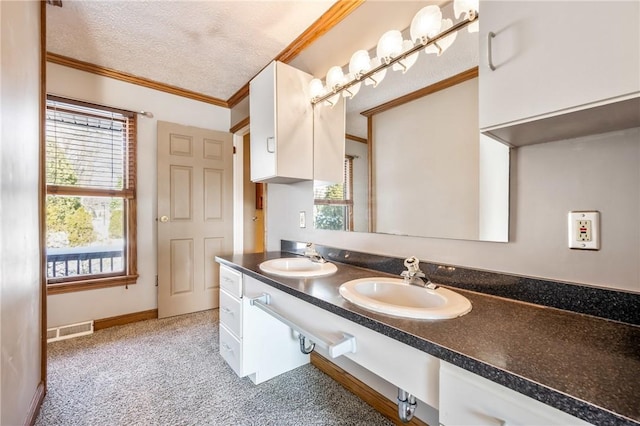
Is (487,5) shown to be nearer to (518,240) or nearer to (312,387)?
(518,240)

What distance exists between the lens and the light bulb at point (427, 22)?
1.21 meters

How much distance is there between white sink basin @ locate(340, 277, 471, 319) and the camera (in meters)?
0.83

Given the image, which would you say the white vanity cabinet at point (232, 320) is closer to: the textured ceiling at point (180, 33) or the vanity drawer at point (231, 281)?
the vanity drawer at point (231, 281)

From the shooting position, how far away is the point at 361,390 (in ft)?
5.21

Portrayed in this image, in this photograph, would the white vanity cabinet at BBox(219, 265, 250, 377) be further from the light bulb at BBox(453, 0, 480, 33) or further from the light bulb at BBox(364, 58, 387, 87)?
the light bulb at BBox(453, 0, 480, 33)

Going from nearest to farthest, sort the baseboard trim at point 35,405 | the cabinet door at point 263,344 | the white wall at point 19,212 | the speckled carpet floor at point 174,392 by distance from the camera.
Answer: the white wall at point 19,212 < the baseboard trim at point 35,405 < the speckled carpet floor at point 174,392 < the cabinet door at point 263,344

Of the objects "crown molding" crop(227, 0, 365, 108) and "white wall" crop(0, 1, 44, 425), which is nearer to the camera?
"white wall" crop(0, 1, 44, 425)

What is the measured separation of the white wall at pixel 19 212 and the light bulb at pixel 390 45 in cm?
153

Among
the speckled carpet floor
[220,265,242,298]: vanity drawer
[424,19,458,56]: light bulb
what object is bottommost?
the speckled carpet floor

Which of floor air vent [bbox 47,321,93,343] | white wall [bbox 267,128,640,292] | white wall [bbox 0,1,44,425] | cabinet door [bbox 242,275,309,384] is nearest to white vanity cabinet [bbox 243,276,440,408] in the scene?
cabinet door [bbox 242,275,309,384]

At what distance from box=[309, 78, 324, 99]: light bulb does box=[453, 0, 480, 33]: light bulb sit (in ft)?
2.98

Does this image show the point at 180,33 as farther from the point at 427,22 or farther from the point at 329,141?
the point at 427,22

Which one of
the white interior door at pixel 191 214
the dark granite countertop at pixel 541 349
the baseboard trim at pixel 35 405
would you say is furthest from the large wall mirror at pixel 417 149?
the baseboard trim at pixel 35 405

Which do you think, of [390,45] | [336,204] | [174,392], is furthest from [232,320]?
[390,45]
